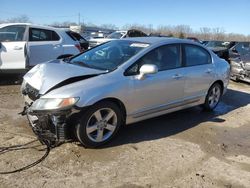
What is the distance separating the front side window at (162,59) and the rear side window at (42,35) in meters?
4.41

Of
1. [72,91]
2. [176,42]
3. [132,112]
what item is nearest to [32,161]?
[72,91]

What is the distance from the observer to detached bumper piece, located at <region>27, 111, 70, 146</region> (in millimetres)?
4324

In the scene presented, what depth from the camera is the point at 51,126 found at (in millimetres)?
4449

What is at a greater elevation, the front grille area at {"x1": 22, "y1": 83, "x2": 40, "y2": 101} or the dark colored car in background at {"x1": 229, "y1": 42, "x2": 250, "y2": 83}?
the front grille area at {"x1": 22, "y1": 83, "x2": 40, "y2": 101}

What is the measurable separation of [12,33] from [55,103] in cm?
512

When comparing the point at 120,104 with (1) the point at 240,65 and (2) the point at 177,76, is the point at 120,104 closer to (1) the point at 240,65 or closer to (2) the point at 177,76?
(2) the point at 177,76

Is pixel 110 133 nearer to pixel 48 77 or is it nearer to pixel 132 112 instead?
pixel 132 112

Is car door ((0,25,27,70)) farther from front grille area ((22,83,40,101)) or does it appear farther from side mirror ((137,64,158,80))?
side mirror ((137,64,158,80))

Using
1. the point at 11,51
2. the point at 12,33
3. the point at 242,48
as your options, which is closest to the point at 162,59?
the point at 11,51

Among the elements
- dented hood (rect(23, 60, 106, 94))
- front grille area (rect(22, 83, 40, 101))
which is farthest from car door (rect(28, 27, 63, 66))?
front grille area (rect(22, 83, 40, 101))

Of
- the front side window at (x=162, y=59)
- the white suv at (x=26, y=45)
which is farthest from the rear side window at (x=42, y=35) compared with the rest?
the front side window at (x=162, y=59)

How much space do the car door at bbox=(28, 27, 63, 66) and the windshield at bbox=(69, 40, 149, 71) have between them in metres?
3.08

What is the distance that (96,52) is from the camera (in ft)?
19.5

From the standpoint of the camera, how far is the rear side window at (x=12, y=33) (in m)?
8.52
